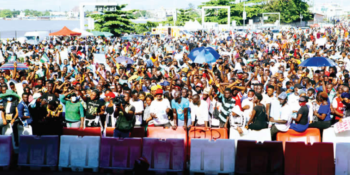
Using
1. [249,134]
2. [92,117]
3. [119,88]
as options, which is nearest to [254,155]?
[249,134]

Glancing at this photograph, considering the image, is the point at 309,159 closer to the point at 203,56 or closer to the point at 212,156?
the point at 212,156

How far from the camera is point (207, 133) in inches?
362

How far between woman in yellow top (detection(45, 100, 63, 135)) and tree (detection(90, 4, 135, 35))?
4733 cm

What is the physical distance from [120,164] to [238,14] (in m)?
88.9

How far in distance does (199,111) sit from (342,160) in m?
3.15

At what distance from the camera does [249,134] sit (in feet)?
29.6

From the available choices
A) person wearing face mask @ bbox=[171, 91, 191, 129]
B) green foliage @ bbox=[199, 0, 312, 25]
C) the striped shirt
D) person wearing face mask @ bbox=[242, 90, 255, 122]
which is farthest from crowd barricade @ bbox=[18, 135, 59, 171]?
green foliage @ bbox=[199, 0, 312, 25]

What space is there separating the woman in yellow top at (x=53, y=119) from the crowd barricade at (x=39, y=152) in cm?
65

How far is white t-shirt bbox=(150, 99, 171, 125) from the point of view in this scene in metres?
9.40

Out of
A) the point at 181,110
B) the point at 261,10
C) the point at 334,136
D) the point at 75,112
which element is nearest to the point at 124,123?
the point at 75,112

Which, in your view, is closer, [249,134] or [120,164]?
[120,164]

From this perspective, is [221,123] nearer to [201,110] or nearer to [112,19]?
[201,110]

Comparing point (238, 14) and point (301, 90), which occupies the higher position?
point (238, 14)

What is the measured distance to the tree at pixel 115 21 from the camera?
56.3m
